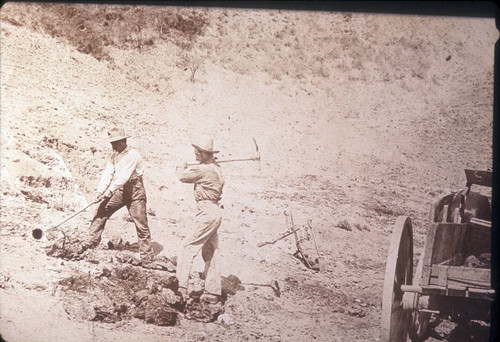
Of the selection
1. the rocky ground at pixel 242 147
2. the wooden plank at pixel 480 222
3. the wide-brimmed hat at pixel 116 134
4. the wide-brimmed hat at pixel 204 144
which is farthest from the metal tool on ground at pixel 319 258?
the wide-brimmed hat at pixel 116 134

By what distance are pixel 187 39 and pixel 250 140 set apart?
110 centimetres

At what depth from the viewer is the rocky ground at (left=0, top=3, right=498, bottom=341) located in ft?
14.1

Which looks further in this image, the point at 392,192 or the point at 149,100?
the point at 149,100

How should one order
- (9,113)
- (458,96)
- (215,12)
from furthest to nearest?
(9,113)
(215,12)
(458,96)

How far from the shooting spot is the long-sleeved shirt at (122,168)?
4695mm

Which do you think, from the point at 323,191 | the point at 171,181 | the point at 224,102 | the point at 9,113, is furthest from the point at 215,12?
the point at 9,113

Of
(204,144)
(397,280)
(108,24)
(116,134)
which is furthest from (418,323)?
(108,24)

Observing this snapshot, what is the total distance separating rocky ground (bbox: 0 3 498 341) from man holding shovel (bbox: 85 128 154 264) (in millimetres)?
78

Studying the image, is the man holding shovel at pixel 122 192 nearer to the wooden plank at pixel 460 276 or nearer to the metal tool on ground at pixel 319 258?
the metal tool on ground at pixel 319 258

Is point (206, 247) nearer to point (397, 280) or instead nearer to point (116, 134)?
point (116, 134)

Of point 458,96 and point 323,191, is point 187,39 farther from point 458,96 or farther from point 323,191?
point 458,96

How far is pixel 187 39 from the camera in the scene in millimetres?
4586

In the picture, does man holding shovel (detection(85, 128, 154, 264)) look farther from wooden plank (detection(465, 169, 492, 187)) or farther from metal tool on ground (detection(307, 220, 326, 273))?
wooden plank (detection(465, 169, 492, 187))

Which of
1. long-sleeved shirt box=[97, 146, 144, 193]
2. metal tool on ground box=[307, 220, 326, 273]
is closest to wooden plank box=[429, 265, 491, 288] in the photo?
metal tool on ground box=[307, 220, 326, 273]
